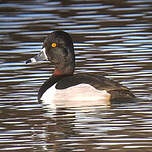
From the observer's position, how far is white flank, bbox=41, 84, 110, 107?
1164cm

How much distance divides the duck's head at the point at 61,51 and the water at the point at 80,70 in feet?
1.69

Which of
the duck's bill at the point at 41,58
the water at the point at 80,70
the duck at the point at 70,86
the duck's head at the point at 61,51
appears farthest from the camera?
the duck's bill at the point at 41,58

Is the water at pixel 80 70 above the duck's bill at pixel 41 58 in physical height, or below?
below

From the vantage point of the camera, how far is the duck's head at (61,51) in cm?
1269

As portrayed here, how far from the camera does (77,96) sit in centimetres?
1188

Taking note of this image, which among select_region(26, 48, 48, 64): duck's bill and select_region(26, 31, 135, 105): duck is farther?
select_region(26, 48, 48, 64): duck's bill

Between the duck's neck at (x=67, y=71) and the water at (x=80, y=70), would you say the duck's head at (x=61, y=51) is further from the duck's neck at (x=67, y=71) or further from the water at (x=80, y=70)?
the water at (x=80, y=70)

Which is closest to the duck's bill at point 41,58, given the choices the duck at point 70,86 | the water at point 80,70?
the duck at point 70,86

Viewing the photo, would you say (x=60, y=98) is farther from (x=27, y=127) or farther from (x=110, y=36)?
(x=110, y=36)

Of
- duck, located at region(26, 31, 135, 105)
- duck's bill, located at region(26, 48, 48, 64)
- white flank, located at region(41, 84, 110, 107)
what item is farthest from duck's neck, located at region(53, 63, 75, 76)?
white flank, located at region(41, 84, 110, 107)

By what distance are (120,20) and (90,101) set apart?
24.9 ft

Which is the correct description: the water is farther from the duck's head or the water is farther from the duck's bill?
the duck's head

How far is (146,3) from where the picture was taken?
71.2 ft

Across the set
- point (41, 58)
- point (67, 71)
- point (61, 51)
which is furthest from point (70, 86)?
point (41, 58)
